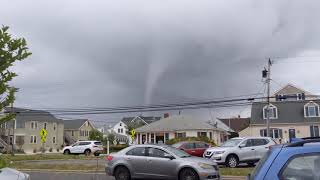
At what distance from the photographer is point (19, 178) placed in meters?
6.54

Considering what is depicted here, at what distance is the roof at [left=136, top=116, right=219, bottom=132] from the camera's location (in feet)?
228

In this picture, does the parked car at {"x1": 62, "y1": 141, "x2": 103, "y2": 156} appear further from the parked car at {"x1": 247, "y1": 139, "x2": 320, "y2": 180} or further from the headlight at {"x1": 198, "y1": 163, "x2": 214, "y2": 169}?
the parked car at {"x1": 247, "y1": 139, "x2": 320, "y2": 180}

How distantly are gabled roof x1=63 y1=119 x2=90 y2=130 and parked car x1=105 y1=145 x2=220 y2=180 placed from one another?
9434 centimetres

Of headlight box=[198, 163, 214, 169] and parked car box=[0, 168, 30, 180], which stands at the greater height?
parked car box=[0, 168, 30, 180]

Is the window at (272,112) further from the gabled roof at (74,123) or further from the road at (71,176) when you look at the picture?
the gabled roof at (74,123)

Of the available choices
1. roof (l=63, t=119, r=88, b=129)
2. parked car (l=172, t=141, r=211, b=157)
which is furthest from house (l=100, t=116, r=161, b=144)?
parked car (l=172, t=141, r=211, b=157)

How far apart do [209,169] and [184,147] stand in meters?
16.1

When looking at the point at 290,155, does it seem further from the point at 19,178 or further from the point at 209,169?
the point at 209,169

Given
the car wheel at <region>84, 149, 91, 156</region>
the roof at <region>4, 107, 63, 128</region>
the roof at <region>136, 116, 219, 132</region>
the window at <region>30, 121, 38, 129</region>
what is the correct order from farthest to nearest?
1. the window at <region>30, 121, 38, 129</region>
2. the roof at <region>4, 107, 63, 128</region>
3. the roof at <region>136, 116, 219, 132</region>
4. the car wheel at <region>84, 149, 91, 156</region>

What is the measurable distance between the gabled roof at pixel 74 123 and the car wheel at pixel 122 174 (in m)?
94.2

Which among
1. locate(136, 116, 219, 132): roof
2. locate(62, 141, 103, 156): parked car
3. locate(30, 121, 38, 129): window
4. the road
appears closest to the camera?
the road

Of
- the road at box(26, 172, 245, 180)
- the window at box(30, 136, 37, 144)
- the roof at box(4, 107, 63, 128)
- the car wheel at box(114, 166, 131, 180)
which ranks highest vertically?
the roof at box(4, 107, 63, 128)

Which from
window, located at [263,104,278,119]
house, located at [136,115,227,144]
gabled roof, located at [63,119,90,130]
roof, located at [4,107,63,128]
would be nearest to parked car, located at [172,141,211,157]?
house, located at [136,115,227,144]

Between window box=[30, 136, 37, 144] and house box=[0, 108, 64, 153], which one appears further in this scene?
window box=[30, 136, 37, 144]
